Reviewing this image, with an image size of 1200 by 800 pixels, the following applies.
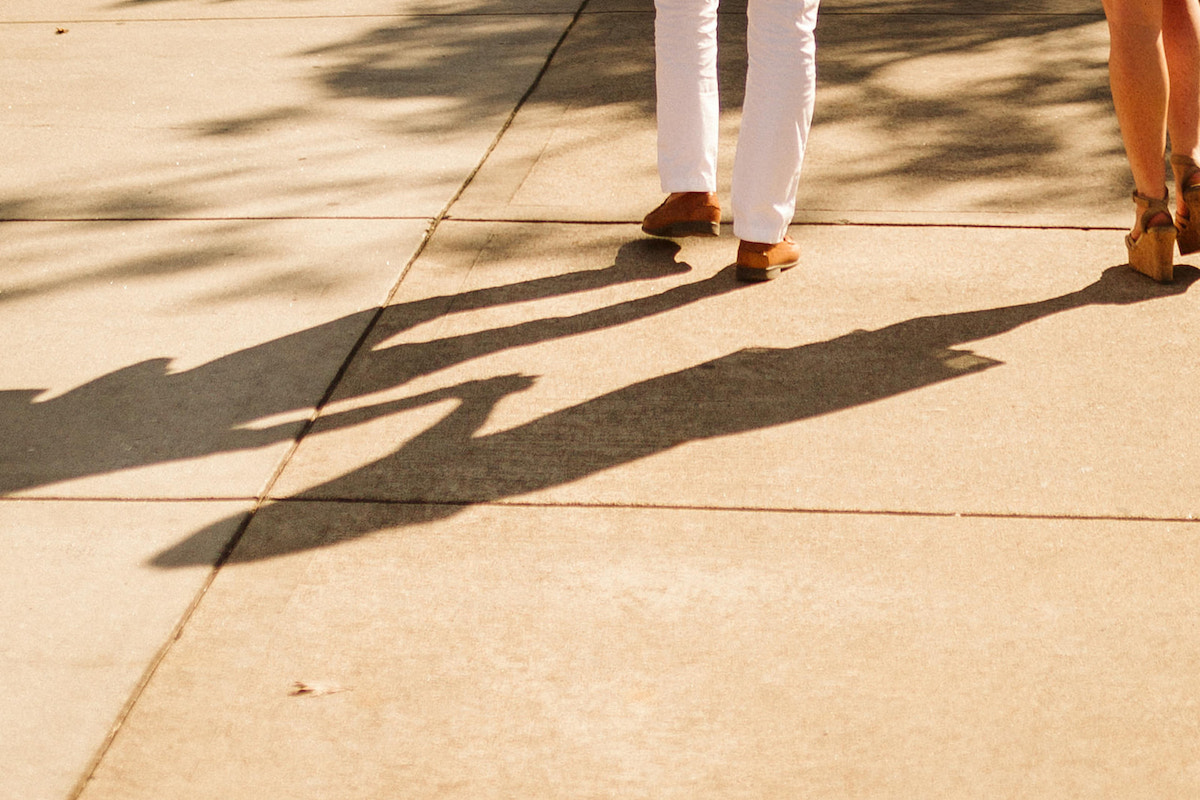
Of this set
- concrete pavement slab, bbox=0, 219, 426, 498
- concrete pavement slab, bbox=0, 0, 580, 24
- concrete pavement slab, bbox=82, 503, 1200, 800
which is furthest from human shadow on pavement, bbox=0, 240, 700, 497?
concrete pavement slab, bbox=0, 0, 580, 24

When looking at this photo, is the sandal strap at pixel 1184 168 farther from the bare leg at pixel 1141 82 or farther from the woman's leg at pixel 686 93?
the woman's leg at pixel 686 93

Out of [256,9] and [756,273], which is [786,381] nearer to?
[756,273]

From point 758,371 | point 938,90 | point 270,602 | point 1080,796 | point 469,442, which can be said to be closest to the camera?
point 1080,796

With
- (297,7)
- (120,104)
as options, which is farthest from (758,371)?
(297,7)

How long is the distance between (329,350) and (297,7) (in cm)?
425

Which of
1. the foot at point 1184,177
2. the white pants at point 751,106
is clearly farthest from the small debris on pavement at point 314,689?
the foot at point 1184,177

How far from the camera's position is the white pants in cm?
355

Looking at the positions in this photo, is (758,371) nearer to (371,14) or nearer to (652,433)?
(652,433)

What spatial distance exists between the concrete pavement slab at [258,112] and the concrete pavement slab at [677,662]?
6.86ft

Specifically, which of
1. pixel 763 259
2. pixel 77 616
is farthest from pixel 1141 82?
pixel 77 616

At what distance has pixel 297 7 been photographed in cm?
718

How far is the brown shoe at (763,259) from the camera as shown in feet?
12.5

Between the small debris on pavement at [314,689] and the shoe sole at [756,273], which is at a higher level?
the shoe sole at [756,273]

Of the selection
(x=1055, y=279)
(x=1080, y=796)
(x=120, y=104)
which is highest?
(x=120, y=104)
